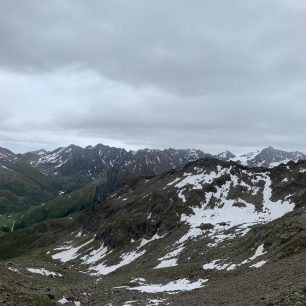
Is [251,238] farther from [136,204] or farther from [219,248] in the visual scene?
[136,204]

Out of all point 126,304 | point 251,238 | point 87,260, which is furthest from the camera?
point 87,260

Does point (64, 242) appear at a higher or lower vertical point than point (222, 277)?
lower

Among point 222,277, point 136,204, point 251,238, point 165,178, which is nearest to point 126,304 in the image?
point 222,277

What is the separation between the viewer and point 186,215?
144250mm

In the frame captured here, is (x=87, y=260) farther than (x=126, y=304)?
Yes

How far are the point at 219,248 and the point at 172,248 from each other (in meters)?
22.7

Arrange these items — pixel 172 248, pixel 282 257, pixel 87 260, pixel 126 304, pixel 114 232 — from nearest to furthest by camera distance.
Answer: pixel 126 304 < pixel 282 257 < pixel 172 248 < pixel 87 260 < pixel 114 232

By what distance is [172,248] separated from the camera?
11769 cm

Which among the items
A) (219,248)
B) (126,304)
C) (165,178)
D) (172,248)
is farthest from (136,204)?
(126,304)

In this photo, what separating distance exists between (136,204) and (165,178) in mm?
20736

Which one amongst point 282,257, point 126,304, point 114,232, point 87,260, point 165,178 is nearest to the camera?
point 126,304

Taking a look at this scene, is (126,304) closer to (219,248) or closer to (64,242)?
(219,248)

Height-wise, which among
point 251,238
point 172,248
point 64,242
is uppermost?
point 251,238

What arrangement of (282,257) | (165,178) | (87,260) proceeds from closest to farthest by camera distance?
(282,257)
(87,260)
(165,178)
